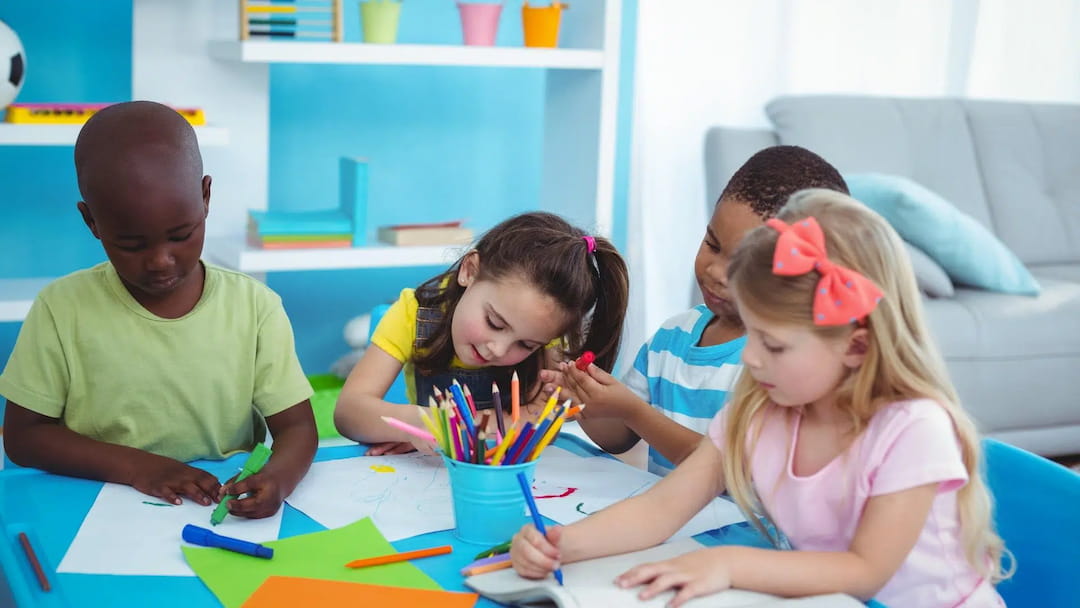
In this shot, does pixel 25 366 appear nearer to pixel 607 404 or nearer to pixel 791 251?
pixel 607 404

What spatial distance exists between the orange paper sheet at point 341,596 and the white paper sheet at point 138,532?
8cm

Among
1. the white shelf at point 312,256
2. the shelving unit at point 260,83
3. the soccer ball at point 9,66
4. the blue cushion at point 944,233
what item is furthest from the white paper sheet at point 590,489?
the blue cushion at point 944,233

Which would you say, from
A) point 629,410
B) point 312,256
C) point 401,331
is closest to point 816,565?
point 629,410

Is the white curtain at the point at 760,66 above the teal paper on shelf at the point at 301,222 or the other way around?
above

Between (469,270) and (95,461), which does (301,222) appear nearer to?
(469,270)

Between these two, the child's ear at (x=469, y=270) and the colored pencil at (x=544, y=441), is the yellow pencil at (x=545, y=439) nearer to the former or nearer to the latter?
the colored pencil at (x=544, y=441)

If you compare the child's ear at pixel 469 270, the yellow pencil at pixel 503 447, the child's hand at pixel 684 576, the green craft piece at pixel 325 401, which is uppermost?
the child's ear at pixel 469 270

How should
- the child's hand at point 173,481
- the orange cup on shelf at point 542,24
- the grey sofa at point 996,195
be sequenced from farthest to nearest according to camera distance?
1. the grey sofa at point 996,195
2. the orange cup on shelf at point 542,24
3. the child's hand at point 173,481

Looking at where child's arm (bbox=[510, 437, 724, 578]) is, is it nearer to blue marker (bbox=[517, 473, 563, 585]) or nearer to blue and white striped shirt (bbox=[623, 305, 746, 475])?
blue marker (bbox=[517, 473, 563, 585])

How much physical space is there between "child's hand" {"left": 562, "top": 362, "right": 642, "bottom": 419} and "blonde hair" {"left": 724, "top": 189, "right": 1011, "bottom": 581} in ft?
1.12

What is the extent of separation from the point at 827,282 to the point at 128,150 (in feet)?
2.28

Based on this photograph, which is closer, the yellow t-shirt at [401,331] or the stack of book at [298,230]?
the yellow t-shirt at [401,331]

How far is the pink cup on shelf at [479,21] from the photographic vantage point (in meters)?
2.71

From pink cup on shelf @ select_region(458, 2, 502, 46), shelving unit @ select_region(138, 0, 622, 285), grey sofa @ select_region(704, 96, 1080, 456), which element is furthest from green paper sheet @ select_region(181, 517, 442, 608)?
grey sofa @ select_region(704, 96, 1080, 456)
